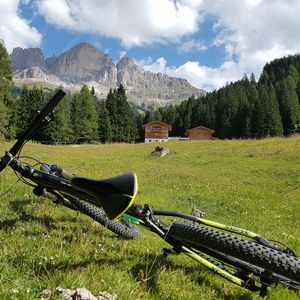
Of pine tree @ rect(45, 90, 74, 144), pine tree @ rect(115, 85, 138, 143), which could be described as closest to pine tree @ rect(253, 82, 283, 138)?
pine tree @ rect(115, 85, 138, 143)

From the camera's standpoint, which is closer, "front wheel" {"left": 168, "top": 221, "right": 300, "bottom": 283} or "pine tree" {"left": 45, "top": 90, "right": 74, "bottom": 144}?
"front wheel" {"left": 168, "top": 221, "right": 300, "bottom": 283}

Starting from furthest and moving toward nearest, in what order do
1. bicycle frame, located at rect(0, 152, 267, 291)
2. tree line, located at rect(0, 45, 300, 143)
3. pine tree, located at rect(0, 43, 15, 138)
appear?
tree line, located at rect(0, 45, 300, 143)
pine tree, located at rect(0, 43, 15, 138)
bicycle frame, located at rect(0, 152, 267, 291)

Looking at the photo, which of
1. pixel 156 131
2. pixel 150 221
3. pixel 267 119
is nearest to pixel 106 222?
pixel 150 221

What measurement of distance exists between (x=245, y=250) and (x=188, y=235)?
725mm

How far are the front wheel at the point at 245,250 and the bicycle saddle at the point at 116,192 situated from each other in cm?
120

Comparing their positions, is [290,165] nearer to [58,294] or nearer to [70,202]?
[70,202]

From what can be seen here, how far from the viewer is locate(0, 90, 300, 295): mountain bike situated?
3334 millimetres

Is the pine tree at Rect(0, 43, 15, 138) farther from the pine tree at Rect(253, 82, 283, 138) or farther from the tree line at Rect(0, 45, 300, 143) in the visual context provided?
the pine tree at Rect(253, 82, 283, 138)

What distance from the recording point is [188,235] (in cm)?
416

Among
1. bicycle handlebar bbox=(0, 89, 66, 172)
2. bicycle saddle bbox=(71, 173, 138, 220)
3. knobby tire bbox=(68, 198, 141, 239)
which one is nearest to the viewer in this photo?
bicycle saddle bbox=(71, 173, 138, 220)

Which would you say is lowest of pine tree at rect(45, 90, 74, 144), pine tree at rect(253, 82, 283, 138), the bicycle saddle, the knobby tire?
the knobby tire

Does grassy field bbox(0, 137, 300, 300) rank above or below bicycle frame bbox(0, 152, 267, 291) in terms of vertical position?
below

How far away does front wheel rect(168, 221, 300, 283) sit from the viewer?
345cm

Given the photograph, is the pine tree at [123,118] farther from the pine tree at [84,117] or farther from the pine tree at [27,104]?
the pine tree at [27,104]
